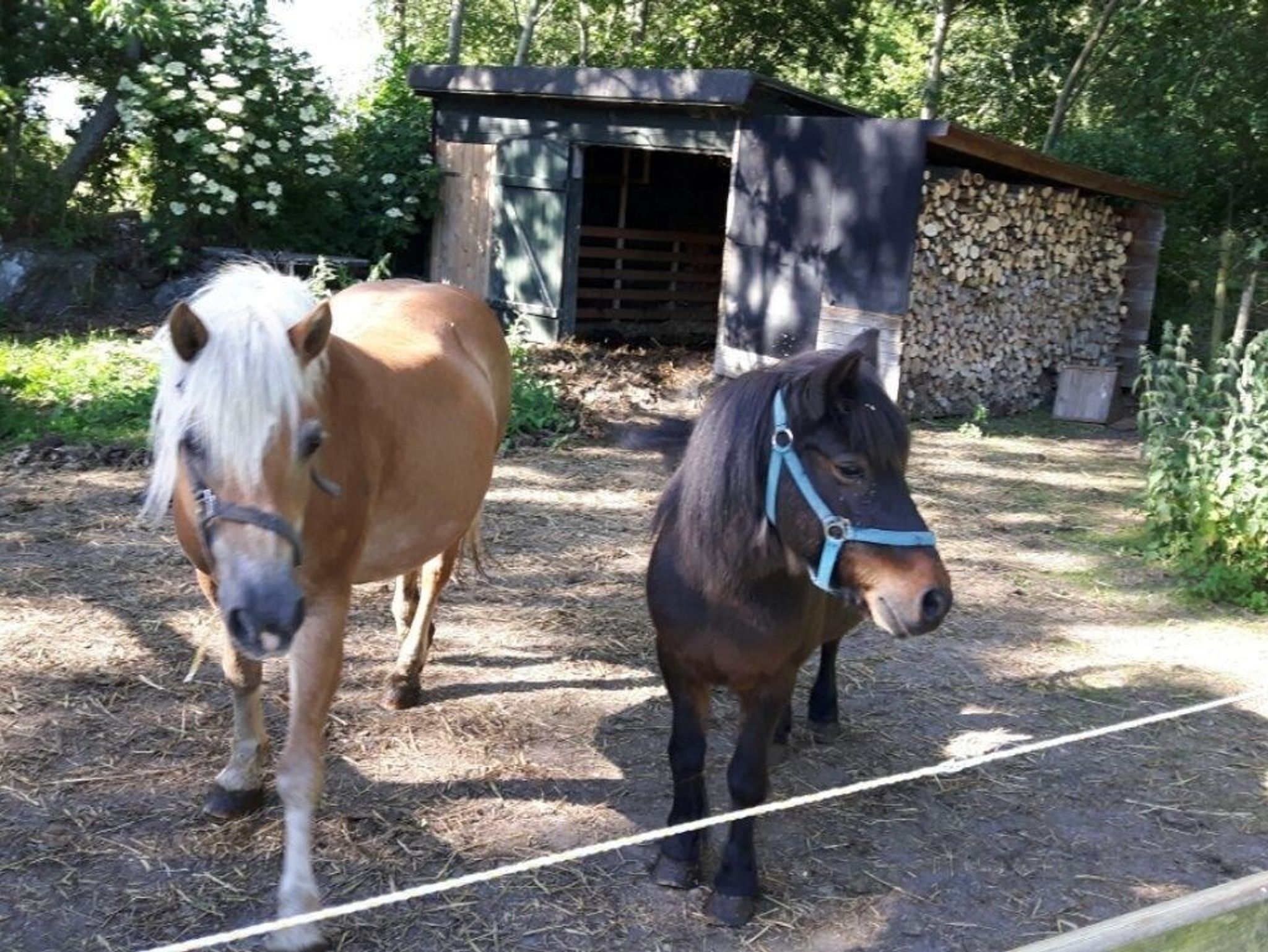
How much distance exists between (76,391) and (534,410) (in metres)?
3.40

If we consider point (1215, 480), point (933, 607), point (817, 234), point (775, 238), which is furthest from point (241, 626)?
point (775, 238)

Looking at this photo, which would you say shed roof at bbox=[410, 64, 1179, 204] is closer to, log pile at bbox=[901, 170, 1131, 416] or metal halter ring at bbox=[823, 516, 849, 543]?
log pile at bbox=[901, 170, 1131, 416]

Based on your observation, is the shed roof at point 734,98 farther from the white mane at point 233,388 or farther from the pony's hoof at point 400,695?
the white mane at point 233,388

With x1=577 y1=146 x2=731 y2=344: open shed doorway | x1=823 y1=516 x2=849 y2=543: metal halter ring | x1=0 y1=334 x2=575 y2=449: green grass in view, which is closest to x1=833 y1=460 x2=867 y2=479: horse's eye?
x1=823 y1=516 x2=849 y2=543: metal halter ring

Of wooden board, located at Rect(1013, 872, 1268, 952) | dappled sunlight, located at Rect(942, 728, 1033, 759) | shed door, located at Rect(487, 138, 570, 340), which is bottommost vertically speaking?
dappled sunlight, located at Rect(942, 728, 1033, 759)

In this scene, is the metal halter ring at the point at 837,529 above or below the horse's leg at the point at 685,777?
above

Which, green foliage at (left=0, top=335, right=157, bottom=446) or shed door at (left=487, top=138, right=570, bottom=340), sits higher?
shed door at (left=487, top=138, right=570, bottom=340)

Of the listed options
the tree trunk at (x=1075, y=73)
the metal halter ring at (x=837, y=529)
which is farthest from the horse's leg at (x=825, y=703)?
the tree trunk at (x=1075, y=73)

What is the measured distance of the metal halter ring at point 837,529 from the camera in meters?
2.63

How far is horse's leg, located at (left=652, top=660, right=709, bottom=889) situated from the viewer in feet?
10.3

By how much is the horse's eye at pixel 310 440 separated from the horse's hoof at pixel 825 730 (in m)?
2.35

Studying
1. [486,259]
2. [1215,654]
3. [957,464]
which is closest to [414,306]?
[1215,654]

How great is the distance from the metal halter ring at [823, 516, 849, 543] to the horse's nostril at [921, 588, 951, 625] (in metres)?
0.23

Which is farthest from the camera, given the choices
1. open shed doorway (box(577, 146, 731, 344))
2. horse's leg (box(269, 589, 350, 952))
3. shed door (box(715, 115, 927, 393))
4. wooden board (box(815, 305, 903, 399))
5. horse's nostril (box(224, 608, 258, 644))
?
open shed doorway (box(577, 146, 731, 344))
